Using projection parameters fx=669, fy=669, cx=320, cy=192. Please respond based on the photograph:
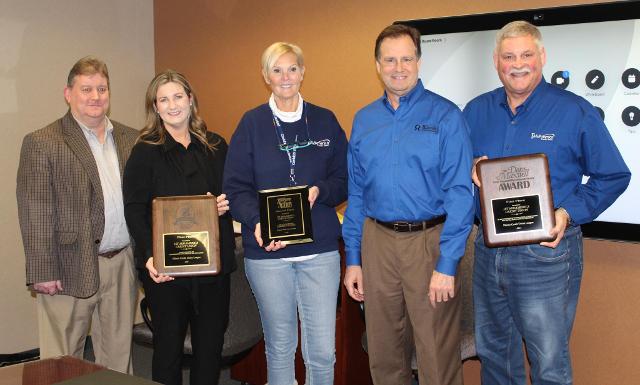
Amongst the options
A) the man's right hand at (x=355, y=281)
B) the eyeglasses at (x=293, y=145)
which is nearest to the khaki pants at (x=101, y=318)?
the eyeglasses at (x=293, y=145)

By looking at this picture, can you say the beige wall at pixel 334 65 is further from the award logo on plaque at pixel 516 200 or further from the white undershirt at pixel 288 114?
the white undershirt at pixel 288 114

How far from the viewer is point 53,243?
9.53 feet

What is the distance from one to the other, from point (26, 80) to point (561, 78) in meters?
3.34

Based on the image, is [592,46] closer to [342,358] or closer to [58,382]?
[342,358]

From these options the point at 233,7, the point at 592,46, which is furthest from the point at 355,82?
the point at 592,46

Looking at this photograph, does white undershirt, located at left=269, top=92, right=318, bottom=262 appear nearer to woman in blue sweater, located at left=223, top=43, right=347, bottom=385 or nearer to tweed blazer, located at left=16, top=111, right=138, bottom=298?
woman in blue sweater, located at left=223, top=43, right=347, bottom=385

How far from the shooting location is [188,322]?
276cm

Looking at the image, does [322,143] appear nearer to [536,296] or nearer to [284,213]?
[284,213]

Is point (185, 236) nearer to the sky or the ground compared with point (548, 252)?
nearer to the sky

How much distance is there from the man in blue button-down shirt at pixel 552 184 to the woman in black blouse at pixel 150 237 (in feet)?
3.59

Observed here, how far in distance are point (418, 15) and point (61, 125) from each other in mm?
1976

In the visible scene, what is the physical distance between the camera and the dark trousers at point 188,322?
106 inches

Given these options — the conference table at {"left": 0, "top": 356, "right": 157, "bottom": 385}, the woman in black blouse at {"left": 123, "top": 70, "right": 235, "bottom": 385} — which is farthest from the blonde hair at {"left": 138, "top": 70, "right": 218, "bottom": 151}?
the conference table at {"left": 0, "top": 356, "right": 157, "bottom": 385}

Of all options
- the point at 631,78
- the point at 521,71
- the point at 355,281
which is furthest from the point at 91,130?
the point at 631,78
